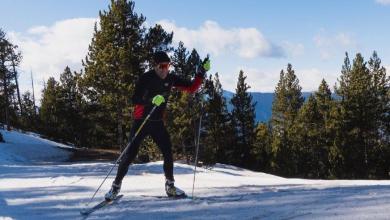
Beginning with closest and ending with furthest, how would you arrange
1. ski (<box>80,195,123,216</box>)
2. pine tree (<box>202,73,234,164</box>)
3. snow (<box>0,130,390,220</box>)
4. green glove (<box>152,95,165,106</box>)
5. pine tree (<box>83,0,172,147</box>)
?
snow (<box>0,130,390,220</box>)
ski (<box>80,195,123,216</box>)
green glove (<box>152,95,165,106</box>)
pine tree (<box>83,0,172,147</box>)
pine tree (<box>202,73,234,164</box>)

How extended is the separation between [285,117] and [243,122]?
24.8 feet

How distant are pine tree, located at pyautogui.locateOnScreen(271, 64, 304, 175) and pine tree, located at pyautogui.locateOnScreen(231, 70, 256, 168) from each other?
307 centimetres

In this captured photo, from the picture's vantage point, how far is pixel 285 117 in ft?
198

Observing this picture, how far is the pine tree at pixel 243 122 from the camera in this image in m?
54.2

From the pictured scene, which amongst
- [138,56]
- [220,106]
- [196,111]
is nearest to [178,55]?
[196,111]

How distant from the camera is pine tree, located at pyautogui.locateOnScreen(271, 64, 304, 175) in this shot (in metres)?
55.2

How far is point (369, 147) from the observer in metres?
52.8

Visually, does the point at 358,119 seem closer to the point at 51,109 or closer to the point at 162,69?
the point at 51,109

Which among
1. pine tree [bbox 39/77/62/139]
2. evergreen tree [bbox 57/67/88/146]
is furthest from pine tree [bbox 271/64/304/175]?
pine tree [bbox 39/77/62/139]

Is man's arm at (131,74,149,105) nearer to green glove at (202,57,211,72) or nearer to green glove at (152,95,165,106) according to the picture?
green glove at (152,95,165,106)

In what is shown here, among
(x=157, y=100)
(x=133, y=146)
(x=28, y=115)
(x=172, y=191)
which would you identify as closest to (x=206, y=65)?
(x=157, y=100)

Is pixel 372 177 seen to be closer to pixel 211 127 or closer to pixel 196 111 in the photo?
pixel 211 127

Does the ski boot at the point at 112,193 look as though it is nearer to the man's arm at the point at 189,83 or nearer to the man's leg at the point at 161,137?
the man's leg at the point at 161,137

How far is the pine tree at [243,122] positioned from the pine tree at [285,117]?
3071 mm
